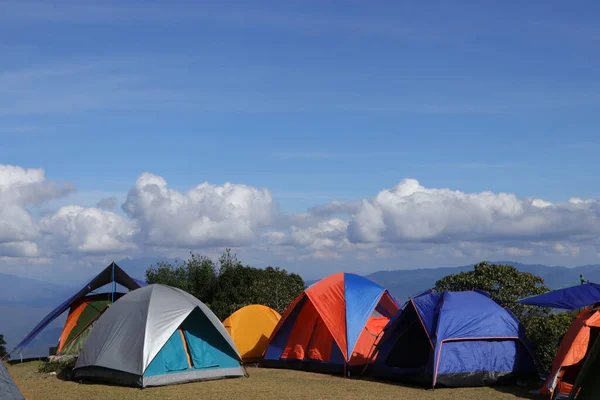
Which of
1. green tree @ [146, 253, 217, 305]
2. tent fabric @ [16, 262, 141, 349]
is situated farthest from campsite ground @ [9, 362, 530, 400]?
green tree @ [146, 253, 217, 305]

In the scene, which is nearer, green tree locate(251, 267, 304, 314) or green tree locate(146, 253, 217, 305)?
green tree locate(251, 267, 304, 314)

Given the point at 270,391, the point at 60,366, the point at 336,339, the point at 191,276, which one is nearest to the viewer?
the point at 270,391

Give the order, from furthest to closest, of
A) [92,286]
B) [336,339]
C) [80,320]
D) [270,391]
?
1. [92,286]
2. [80,320]
3. [336,339]
4. [270,391]

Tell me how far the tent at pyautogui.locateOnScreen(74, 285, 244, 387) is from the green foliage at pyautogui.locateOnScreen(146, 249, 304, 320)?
10.2 meters

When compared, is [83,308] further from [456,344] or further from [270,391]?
[456,344]

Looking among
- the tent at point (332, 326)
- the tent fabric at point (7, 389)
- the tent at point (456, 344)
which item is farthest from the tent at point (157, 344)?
the tent fabric at point (7, 389)

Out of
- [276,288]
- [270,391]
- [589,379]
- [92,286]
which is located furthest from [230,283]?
[589,379]

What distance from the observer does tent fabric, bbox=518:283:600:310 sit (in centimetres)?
1541

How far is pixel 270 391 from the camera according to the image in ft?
51.6

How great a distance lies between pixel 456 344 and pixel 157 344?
281 inches

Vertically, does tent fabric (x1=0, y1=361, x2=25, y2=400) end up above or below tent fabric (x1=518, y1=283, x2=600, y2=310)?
below

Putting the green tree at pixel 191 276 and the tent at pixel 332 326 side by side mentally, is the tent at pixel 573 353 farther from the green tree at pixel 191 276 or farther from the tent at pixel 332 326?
the green tree at pixel 191 276

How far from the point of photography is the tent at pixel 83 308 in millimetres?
21844

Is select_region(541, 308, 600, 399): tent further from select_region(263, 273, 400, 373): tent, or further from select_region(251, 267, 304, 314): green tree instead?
select_region(251, 267, 304, 314): green tree
